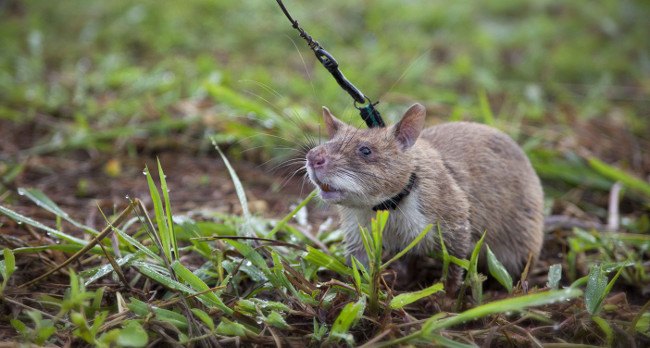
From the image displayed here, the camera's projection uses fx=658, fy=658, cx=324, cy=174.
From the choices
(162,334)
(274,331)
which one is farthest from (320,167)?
(162,334)

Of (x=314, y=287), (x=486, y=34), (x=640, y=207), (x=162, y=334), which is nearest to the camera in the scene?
(x=162, y=334)

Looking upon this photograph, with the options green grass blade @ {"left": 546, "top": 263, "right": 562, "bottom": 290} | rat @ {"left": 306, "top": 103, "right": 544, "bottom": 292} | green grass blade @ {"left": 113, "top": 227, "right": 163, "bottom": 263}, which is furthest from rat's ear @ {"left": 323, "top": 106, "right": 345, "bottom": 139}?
green grass blade @ {"left": 546, "top": 263, "right": 562, "bottom": 290}

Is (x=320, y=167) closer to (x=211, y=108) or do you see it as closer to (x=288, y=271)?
(x=288, y=271)

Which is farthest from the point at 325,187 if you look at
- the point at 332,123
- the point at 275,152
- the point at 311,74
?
the point at 311,74

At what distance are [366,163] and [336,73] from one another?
40 centimetres

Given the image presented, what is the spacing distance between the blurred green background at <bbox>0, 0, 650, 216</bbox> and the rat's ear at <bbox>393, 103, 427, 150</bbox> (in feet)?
3.68

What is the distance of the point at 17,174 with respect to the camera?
12.9 ft

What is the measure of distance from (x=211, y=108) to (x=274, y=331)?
3.07m

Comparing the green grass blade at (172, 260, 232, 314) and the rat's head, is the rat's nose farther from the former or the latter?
the green grass blade at (172, 260, 232, 314)

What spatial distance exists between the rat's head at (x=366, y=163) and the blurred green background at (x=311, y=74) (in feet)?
3.63

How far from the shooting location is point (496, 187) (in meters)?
3.17

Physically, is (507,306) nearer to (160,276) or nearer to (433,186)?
(433,186)

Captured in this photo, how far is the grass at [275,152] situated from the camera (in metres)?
2.38

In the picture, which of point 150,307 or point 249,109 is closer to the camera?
point 150,307
